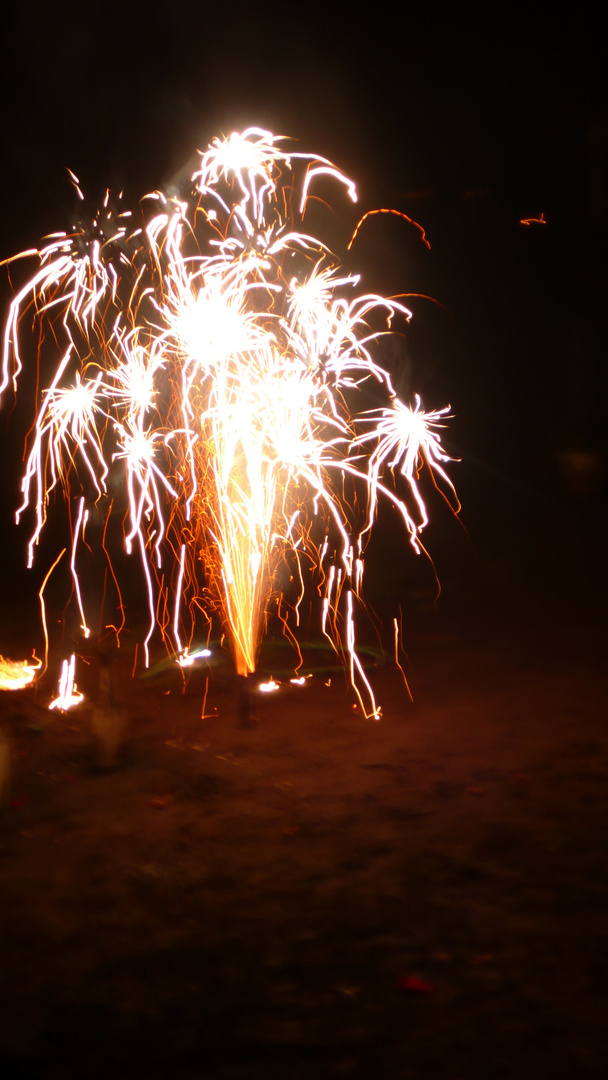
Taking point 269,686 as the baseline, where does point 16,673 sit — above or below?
above

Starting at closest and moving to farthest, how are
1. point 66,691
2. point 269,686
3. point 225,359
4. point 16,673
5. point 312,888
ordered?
point 312,888
point 225,359
point 66,691
point 269,686
point 16,673

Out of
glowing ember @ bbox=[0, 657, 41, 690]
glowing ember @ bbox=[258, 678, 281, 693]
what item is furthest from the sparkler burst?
glowing ember @ bbox=[0, 657, 41, 690]

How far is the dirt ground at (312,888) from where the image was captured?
2709 millimetres

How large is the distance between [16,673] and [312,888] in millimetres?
5042

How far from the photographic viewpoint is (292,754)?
18.5ft

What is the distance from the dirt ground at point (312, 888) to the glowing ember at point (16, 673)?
612 millimetres

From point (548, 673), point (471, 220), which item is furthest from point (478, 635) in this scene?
point (471, 220)

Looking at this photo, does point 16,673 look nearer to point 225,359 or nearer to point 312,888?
point 225,359

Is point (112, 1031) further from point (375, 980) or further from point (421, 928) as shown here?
point (421, 928)

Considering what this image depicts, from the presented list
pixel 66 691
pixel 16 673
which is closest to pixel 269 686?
pixel 66 691

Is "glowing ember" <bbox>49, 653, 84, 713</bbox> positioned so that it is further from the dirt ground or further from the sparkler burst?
the sparkler burst

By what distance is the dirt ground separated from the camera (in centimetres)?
271

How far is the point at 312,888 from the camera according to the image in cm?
376

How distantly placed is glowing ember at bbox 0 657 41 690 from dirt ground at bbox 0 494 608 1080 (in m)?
0.61
